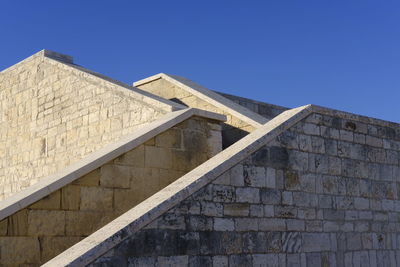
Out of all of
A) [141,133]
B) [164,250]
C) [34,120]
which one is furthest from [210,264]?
[34,120]

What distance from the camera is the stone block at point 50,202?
631 cm

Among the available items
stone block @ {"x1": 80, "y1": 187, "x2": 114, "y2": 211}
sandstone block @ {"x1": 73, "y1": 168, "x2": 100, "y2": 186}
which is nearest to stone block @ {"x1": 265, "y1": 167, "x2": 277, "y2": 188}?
stone block @ {"x1": 80, "y1": 187, "x2": 114, "y2": 211}

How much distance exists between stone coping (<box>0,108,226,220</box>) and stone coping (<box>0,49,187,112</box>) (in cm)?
48

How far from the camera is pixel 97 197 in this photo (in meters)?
6.69

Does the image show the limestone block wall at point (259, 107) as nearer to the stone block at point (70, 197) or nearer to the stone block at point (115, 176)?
the stone block at point (115, 176)

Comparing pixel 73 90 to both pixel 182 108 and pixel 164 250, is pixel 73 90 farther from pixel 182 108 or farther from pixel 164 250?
pixel 164 250

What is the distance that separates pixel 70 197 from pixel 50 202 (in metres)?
0.23

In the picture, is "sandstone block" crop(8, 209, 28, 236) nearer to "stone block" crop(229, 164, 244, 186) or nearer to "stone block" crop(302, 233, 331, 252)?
"stone block" crop(229, 164, 244, 186)

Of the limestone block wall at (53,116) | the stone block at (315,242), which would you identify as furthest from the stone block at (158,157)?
the stone block at (315,242)

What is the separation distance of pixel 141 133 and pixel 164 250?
255 centimetres

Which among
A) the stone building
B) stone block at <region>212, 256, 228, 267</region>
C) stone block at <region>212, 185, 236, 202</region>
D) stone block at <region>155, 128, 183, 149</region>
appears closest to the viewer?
the stone building

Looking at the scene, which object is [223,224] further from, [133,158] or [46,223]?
[46,223]

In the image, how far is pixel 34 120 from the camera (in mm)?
11328

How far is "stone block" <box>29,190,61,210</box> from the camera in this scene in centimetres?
631
